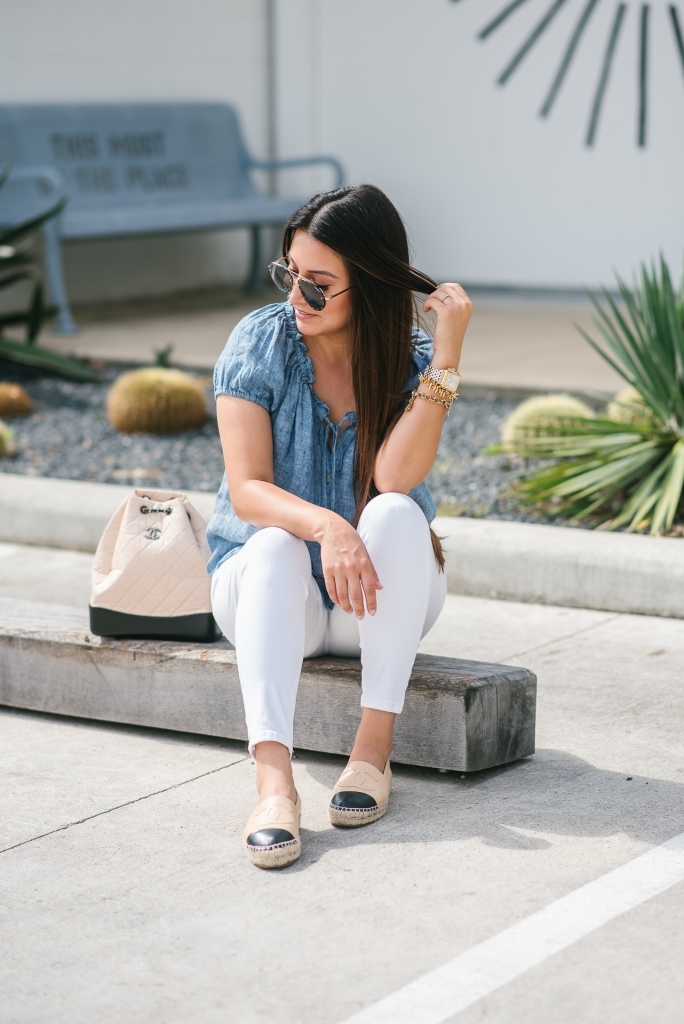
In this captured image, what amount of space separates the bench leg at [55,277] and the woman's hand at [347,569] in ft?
22.2

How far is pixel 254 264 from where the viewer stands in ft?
37.6

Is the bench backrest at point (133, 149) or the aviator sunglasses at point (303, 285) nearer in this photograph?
the aviator sunglasses at point (303, 285)

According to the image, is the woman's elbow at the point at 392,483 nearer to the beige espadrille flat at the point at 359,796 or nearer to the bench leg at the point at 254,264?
the beige espadrille flat at the point at 359,796

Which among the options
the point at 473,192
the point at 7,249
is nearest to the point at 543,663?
the point at 7,249

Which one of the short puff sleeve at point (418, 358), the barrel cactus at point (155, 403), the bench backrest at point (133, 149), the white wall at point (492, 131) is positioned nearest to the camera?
the short puff sleeve at point (418, 358)

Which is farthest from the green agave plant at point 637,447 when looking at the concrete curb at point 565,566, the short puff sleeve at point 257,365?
the short puff sleeve at point 257,365

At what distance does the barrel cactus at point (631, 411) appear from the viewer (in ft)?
17.0

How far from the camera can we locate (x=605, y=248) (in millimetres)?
10391

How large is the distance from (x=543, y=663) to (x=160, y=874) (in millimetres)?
1517

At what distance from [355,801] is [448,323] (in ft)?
3.29

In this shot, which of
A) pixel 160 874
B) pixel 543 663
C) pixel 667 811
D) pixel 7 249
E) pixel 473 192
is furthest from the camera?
pixel 473 192

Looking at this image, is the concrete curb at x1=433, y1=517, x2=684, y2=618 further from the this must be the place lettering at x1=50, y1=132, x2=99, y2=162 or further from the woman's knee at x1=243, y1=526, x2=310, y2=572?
the this must be the place lettering at x1=50, y1=132, x2=99, y2=162

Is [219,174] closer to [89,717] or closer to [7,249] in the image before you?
[7,249]

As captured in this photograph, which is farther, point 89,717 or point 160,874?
point 89,717
